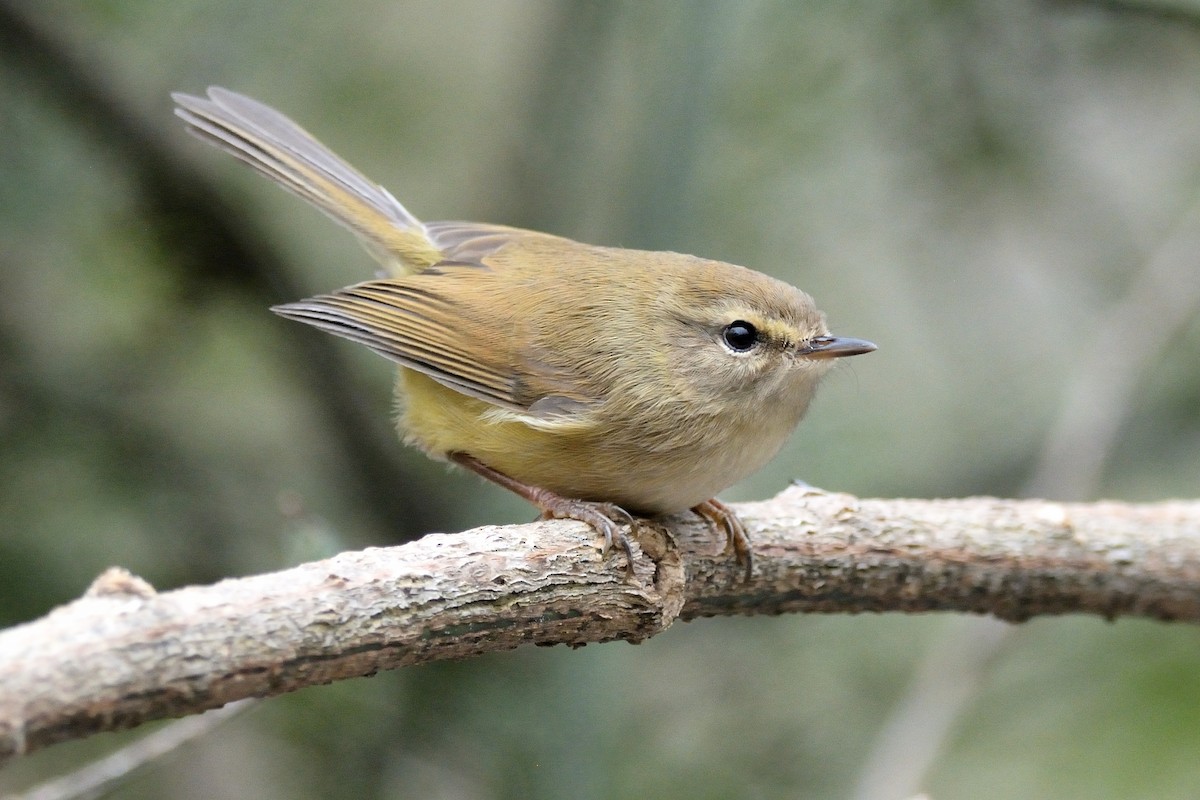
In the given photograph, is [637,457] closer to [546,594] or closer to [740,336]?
[740,336]

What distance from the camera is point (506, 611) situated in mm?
2523

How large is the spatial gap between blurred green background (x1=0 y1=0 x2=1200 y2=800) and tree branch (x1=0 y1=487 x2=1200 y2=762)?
862 mm

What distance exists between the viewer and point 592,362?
3.40 m

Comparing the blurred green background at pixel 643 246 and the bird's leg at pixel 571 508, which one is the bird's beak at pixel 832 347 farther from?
the blurred green background at pixel 643 246

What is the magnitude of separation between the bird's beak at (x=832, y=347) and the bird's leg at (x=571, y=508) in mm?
507

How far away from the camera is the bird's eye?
336cm

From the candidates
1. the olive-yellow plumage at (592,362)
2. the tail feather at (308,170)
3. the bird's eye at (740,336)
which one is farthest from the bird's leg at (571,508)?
the tail feather at (308,170)

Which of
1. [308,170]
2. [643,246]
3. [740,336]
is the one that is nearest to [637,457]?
[740,336]

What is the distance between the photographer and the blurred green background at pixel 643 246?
4.52 meters

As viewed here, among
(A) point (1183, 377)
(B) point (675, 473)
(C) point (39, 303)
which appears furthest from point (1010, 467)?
(C) point (39, 303)

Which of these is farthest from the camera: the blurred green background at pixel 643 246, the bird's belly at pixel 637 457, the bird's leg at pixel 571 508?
the blurred green background at pixel 643 246

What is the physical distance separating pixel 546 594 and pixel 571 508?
0.55 m

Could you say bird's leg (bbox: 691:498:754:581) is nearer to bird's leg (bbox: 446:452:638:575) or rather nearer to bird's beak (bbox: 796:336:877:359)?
bird's leg (bbox: 446:452:638:575)

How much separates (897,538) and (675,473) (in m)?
0.72
